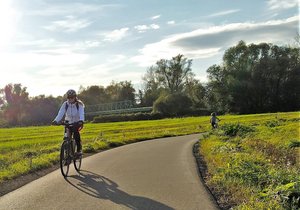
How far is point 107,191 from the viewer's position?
8961 millimetres

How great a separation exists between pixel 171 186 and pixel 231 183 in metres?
1.38

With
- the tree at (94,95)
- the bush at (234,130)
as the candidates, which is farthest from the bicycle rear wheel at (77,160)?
the tree at (94,95)

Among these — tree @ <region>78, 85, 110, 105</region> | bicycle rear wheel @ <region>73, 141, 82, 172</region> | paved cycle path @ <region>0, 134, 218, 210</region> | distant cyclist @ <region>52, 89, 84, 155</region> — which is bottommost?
paved cycle path @ <region>0, 134, 218, 210</region>

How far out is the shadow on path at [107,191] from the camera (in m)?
7.56

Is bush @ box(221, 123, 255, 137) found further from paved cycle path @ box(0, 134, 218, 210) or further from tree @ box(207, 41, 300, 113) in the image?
tree @ box(207, 41, 300, 113)

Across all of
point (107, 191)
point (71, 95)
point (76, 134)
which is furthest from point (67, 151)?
point (107, 191)

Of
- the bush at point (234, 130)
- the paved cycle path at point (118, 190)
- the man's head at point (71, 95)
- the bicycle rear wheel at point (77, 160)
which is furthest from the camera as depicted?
the bush at point (234, 130)

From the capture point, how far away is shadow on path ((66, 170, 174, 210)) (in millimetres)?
7561

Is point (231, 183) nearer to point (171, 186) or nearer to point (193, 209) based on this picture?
point (171, 186)

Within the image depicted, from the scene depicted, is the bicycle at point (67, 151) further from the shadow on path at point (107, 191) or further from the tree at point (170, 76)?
the tree at point (170, 76)

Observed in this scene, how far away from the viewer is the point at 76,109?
11555 mm

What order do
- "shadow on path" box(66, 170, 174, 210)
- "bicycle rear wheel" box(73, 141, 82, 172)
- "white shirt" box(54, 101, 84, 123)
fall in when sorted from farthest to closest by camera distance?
"bicycle rear wheel" box(73, 141, 82, 172) < "white shirt" box(54, 101, 84, 123) < "shadow on path" box(66, 170, 174, 210)

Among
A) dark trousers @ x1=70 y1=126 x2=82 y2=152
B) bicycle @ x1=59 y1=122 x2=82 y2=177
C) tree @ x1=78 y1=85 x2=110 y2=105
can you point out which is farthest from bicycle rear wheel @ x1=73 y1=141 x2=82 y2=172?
tree @ x1=78 y1=85 x2=110 y2=105

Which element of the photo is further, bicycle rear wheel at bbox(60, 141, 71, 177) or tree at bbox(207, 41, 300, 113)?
tree at bbox(207, 41, 300, 113)
